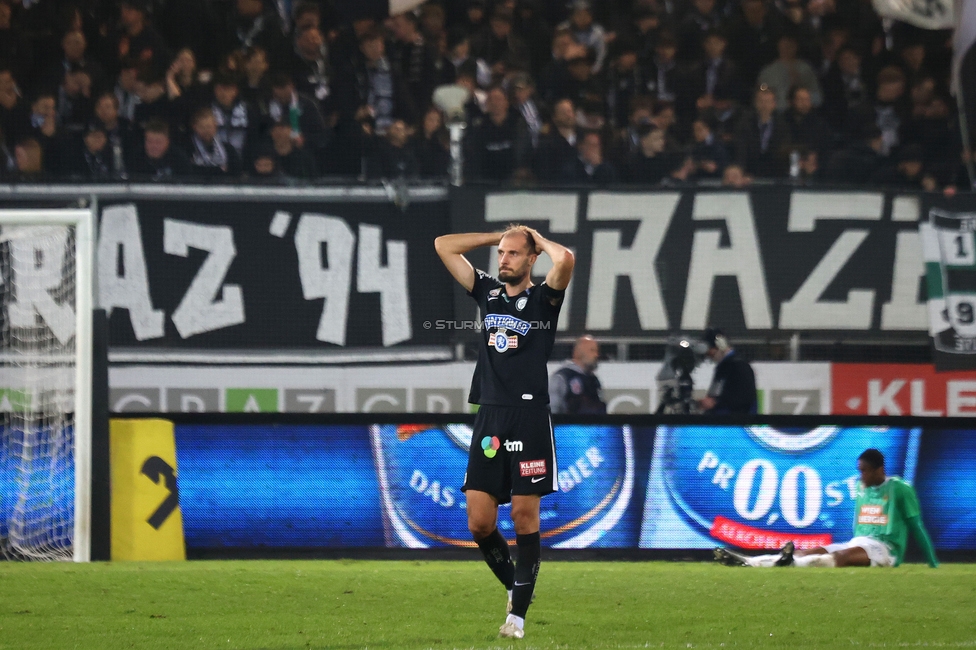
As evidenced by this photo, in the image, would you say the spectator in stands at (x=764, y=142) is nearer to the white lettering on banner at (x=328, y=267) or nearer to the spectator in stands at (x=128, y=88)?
the white lettering on banner at (x=328, y=267)

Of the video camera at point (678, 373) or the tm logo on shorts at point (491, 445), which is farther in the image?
the video camera at point (678, 373)

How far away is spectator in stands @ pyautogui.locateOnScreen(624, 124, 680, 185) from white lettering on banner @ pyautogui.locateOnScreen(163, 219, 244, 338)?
3402 millimetres

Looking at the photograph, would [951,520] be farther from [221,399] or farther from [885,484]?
[221,399]

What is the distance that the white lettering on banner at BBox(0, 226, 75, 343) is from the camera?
9430 millimetres

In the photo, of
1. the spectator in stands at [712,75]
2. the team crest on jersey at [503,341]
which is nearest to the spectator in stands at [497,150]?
the spectator in stands at [712,75]

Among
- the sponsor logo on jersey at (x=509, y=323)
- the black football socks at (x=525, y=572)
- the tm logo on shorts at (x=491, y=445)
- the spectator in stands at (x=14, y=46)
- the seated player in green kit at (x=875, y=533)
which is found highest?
the spectator in stands at (x=14, y=46)

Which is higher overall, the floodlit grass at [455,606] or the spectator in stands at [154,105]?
the spectator in stands at [154,105]

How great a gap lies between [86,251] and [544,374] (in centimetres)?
445

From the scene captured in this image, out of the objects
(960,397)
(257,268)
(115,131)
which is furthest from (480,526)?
→ (115,131)

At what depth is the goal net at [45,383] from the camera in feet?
28.7

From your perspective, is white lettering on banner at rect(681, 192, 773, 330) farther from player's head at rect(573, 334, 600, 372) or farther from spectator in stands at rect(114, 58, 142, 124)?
spectator in stands at rect(114, 58, 142, 124)

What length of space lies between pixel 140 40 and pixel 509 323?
24.0ft

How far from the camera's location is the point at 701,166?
35.5 feet

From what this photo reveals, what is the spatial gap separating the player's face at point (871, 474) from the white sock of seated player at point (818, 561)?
606mm
